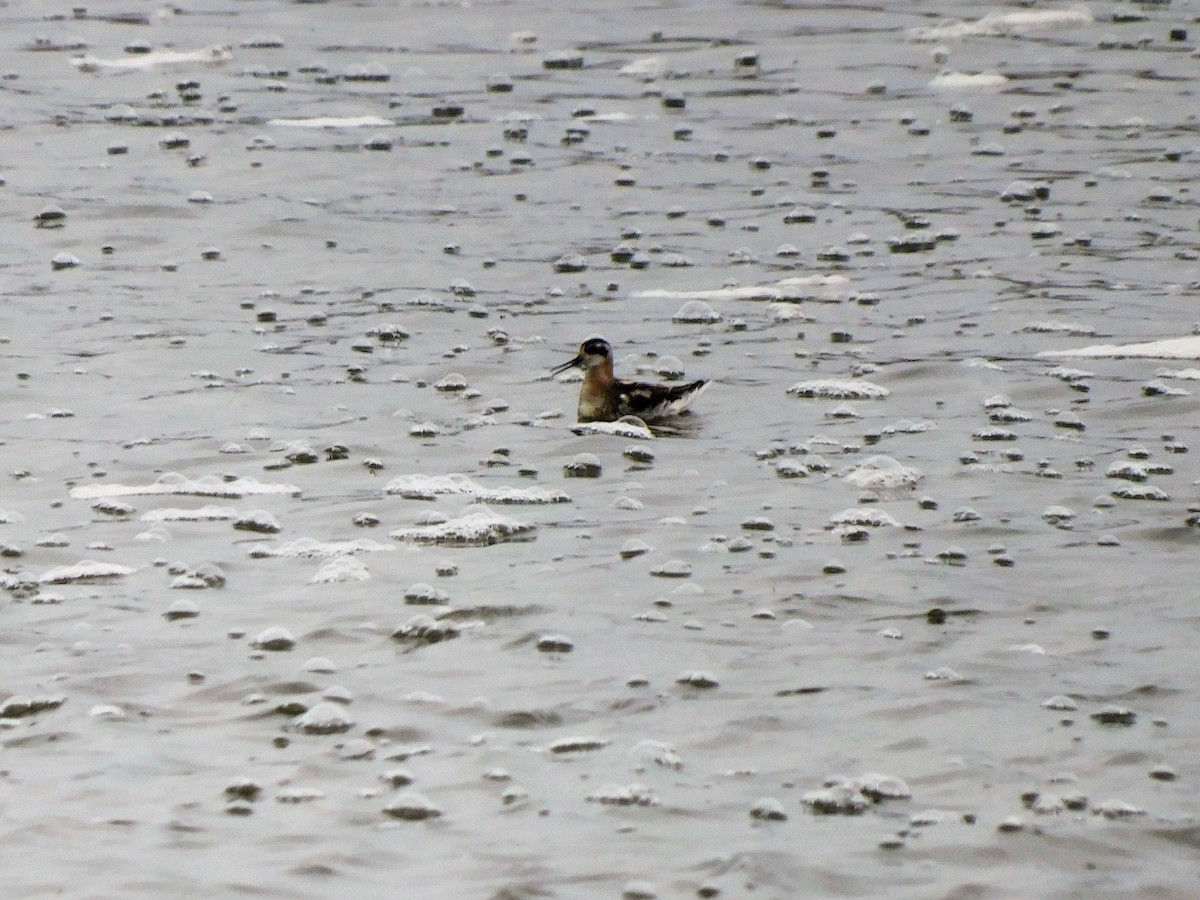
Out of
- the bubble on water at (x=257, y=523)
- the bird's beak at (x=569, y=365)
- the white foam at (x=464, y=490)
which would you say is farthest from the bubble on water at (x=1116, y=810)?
the bird's beak at (x=569, y=365)

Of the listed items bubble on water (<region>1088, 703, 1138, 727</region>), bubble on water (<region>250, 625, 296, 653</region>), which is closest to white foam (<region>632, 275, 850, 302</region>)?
bubble on water (<region>250, 625, 296, 653</region>)

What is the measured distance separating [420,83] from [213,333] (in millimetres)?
8705

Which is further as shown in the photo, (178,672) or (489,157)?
(489,157)

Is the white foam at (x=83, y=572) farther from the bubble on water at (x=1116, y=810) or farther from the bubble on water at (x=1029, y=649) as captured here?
the bubble on water at (x=1116, y=810)

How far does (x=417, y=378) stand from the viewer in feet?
36.7

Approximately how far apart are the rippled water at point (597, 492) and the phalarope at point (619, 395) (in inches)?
4.9

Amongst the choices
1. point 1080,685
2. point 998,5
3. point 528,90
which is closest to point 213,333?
point 1080,685

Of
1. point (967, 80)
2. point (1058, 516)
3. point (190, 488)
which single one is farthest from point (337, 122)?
point (1058, 516)

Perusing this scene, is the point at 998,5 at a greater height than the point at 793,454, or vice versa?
the point at 998,5

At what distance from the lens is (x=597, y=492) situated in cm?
912

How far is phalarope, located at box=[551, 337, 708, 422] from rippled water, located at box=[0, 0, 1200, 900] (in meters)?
0.12

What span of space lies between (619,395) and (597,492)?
49.8 inches

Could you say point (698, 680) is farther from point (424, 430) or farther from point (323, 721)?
point (424, 430)

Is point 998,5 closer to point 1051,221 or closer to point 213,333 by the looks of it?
point 1051,221
